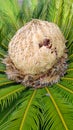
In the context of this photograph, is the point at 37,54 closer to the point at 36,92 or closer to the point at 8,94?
the point at 36,92

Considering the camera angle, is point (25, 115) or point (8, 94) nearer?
point (25, 115)

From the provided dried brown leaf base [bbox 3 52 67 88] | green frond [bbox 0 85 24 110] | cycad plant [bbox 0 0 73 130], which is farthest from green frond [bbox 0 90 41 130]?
dried brown leaf base [bbox 3 52 67 88]

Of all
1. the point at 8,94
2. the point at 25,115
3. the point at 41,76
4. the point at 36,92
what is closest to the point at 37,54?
the point at 41,76

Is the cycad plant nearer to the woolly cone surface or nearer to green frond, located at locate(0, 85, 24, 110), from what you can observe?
green frond, located at locate(0, 85, 24, 110)

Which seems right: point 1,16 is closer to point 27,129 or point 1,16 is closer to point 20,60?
point 20,60

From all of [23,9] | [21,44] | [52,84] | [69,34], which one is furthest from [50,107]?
[23,9]
